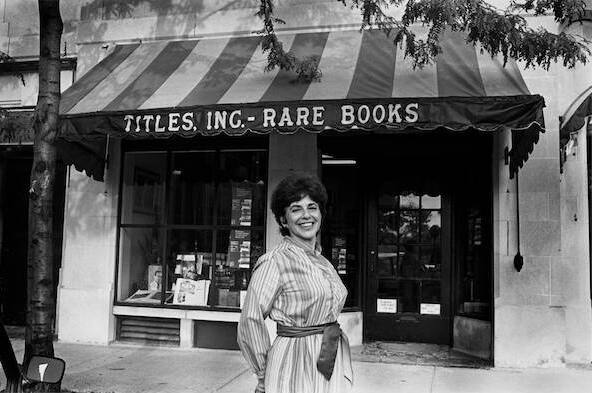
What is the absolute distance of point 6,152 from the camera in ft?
32.8

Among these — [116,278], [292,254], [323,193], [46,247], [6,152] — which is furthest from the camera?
[6,152]

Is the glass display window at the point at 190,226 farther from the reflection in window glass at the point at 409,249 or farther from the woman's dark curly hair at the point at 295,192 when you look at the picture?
the woman's dark curly hair at the point at 295,192

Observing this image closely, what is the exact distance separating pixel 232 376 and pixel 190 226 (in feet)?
8.32

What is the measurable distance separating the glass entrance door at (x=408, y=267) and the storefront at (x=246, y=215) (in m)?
A: 0.01

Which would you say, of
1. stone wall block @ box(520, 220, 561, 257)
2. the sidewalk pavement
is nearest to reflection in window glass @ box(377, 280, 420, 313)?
the sidewalk pavement

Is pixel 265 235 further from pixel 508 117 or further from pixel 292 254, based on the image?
pixel 292 254

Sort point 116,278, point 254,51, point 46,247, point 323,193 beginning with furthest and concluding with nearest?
point 116,278 → point 254,51 → point 46,247 → point 323,193

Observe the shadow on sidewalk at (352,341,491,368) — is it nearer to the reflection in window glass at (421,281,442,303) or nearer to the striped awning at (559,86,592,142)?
the reflection in window glass at (421,281,442,303)

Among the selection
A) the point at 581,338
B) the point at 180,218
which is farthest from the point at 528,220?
the point at 180,218

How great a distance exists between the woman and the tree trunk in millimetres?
3167

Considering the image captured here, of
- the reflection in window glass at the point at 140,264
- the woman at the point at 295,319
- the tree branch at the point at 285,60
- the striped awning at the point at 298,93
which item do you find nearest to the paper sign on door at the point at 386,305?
the striped awning at the point at 298,93

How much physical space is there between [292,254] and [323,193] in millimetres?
425

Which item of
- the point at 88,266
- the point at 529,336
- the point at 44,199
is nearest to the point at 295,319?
the point at 44,199

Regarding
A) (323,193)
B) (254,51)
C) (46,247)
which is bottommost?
(46,247)
